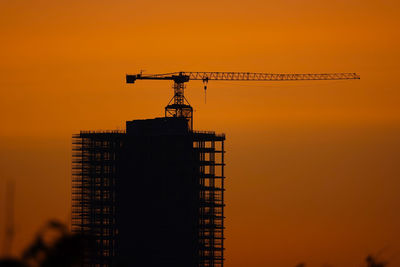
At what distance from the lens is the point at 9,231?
49.9 metres

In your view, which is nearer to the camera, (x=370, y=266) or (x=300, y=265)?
(x=300, y=265)

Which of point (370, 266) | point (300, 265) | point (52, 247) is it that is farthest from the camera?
point (370, 266)

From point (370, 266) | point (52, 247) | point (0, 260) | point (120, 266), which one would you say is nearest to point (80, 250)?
point (52, 247)

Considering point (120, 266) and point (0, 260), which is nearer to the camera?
point (0, 260)

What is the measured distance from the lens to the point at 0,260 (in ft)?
164

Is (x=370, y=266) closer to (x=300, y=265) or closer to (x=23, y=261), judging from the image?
→ (x=300, y=265)

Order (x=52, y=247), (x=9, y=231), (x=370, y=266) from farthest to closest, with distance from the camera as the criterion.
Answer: (x=370, y=266) < (x=52, y=247) < (x=9, y=231)

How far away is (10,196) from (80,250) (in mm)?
5018

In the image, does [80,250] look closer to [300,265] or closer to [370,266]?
[300,265]

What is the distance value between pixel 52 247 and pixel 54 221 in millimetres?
1897

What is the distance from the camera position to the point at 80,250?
5375cm

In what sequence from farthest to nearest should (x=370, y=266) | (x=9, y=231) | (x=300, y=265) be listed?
(x=370, y=266) < (x=300, y=265) < (x=9, y=231)

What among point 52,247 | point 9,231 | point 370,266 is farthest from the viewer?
point 370,266

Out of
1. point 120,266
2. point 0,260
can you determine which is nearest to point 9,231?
point 0,260
